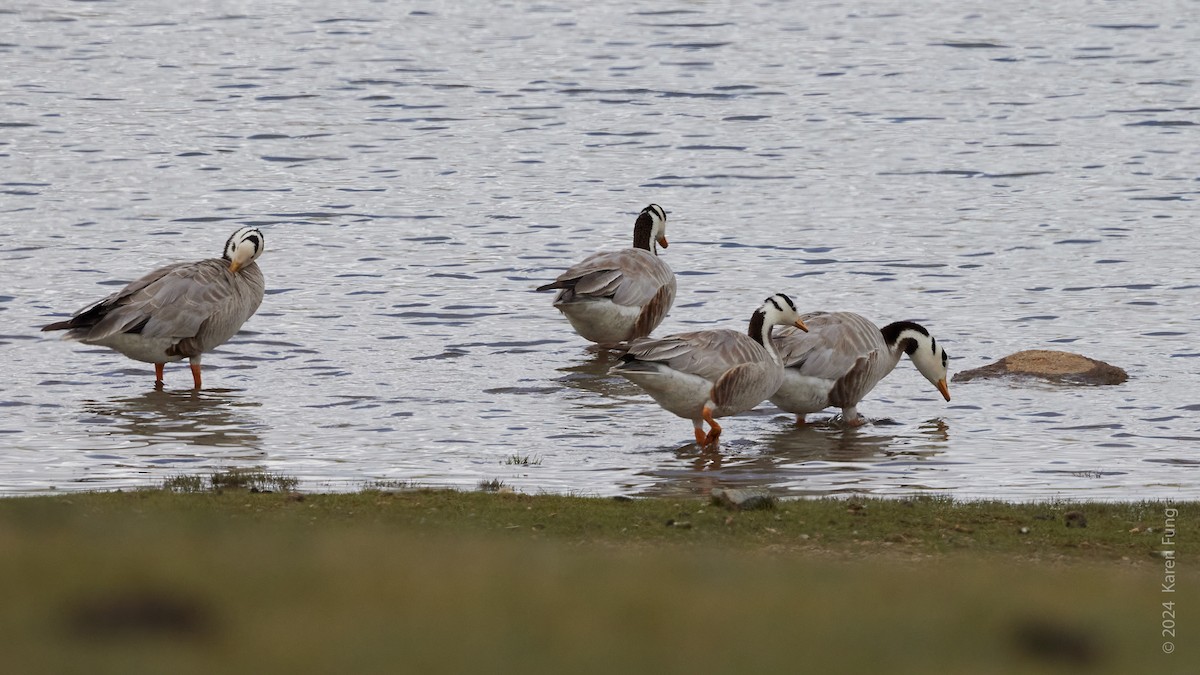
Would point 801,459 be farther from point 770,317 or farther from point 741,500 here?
point 741,500

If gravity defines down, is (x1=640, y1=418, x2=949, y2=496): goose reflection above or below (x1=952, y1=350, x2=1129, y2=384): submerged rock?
below

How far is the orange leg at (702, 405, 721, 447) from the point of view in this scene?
16656mm

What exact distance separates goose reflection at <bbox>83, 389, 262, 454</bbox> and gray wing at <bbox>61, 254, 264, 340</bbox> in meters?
0.74

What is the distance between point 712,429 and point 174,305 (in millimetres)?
6471

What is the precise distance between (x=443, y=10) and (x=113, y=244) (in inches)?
1100

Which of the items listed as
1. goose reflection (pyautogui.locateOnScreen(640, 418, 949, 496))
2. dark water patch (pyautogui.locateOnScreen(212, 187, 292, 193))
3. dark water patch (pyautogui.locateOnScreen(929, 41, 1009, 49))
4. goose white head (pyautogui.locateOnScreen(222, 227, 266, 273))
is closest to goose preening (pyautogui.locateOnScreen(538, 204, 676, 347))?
goose reflection (pyautogui.locateOnScreen(640, 418, 949, 496))

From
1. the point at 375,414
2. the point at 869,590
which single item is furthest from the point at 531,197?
the point at 869,590

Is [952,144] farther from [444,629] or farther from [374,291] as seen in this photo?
[444,629]

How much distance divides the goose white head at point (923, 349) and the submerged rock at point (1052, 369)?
4.03 ft

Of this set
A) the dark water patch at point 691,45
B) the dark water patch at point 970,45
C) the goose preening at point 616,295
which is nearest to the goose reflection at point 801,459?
the goose preening at point 616,295

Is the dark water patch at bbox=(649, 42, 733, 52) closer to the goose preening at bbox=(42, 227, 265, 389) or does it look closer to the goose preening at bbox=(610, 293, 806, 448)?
the goose preening at bbox=(42, 227, 265, 389)

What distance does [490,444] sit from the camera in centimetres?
1672

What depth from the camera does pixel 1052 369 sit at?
19328 mm

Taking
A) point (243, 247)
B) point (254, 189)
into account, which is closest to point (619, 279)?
point (243, 247)
